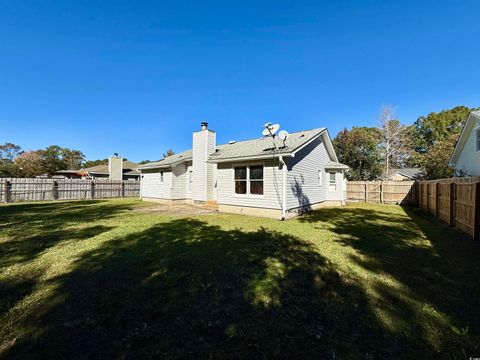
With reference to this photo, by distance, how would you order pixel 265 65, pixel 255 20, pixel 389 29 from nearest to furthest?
pixel 389 29 → pixel 255 20 → pixel 265 65

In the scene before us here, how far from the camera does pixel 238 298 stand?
351 centimetres

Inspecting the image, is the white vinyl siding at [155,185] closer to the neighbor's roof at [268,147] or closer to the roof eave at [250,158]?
the neighbor's roof at [268,147]

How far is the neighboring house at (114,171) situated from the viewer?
27.3 meters

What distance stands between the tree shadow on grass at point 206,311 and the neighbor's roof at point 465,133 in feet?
49.7

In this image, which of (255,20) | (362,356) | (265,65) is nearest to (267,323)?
(362,356)

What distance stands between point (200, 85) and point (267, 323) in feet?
55.4

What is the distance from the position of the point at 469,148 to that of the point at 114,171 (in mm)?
32825

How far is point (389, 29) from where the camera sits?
11.1 metres

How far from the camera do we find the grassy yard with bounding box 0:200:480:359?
2.51 m

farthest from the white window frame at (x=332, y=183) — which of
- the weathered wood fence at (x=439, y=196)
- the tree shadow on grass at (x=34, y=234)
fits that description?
the tree shadow on grass at (x=34, y=234)

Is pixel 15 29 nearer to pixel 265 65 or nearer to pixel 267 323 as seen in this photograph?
pixel 265 65

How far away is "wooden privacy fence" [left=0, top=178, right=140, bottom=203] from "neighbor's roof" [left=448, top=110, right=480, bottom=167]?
27.7m

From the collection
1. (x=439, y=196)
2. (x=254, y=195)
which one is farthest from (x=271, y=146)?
(x=439, y=196)

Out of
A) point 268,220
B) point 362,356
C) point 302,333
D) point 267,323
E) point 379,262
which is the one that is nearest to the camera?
point 362,356
